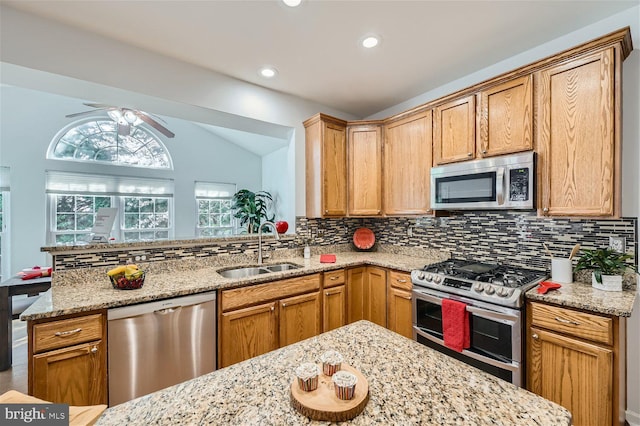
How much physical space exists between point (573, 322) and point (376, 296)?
148 cm

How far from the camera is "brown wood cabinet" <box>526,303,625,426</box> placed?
57.8 inches

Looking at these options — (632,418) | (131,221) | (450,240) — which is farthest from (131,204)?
(632,418)

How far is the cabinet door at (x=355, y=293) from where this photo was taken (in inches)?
109

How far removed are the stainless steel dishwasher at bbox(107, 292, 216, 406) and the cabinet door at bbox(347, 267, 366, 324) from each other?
1293 mm

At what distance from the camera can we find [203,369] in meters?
Result: 1.96

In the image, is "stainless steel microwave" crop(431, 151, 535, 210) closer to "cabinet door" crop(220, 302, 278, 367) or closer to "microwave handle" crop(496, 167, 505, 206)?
"microwave handle" crop(496, 167, 505, 206)

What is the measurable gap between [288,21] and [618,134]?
2.15 meters

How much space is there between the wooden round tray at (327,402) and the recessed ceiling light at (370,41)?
2177 mm

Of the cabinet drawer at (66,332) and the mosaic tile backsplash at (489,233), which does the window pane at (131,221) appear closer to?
the mosaic tile backsplash at (489,233)

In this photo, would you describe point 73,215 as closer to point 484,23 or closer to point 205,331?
point 205,331

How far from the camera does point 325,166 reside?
3.00 m

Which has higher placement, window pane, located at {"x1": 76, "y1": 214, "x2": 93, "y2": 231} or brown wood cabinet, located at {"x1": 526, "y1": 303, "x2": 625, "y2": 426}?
window pane, located at {"x1": 76, "y1": 214, "x2": 93, "y2": 231}

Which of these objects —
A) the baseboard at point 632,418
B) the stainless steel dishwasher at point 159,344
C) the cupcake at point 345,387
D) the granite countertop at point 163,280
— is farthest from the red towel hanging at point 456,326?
the stainless steel dishwasher at point 159,344

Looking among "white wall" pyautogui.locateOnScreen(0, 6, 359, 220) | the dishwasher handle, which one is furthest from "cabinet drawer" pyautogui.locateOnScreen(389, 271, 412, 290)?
"white wall" pyautogui.locateOnScreen(0, 6, 359, 220)
